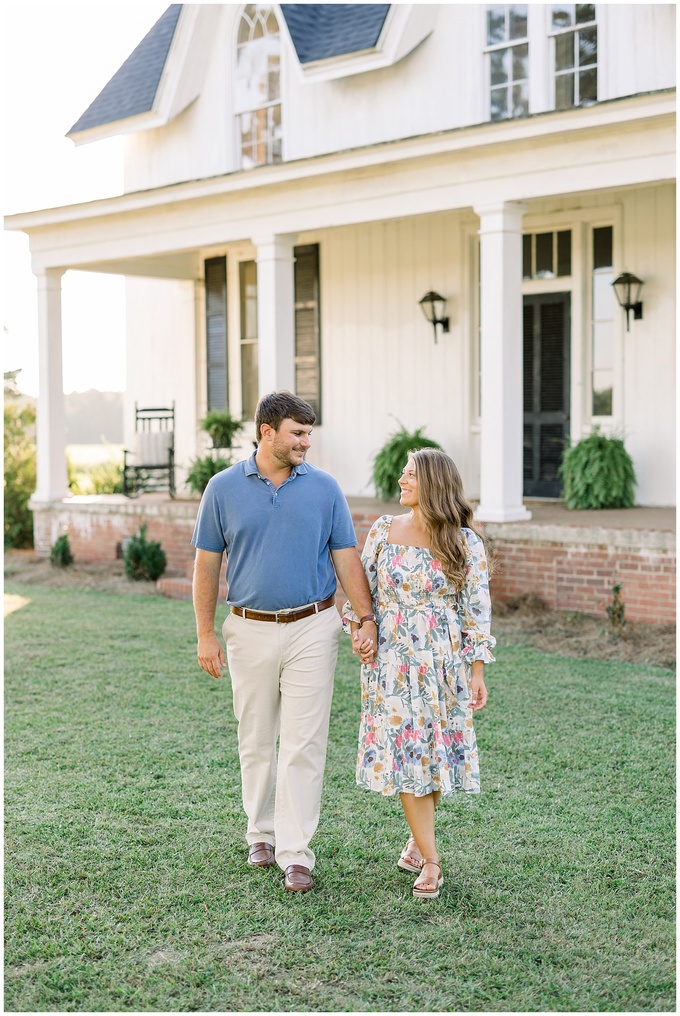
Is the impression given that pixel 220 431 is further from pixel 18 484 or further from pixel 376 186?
pixel 376 186

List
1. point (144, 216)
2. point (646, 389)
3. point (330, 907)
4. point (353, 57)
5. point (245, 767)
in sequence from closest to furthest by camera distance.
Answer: point (330, 907), point (245, 767), point (646, 389), point (353, 57), point (144, 216)

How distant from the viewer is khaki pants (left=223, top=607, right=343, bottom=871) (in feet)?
13.6

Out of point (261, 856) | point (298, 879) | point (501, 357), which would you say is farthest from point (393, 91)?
point (298, 879)

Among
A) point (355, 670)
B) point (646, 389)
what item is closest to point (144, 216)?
point (646, 389)

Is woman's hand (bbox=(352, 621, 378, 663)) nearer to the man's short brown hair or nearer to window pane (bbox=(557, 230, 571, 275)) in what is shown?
the man's short brown hair

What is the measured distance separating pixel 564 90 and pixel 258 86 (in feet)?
13.5

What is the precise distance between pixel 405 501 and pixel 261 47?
34.3ft

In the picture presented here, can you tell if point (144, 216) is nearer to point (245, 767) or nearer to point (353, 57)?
point (353, 57)

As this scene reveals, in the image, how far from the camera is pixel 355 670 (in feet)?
25.4

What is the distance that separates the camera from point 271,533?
4172mm

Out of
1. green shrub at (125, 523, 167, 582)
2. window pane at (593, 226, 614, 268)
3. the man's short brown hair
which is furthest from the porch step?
the man's short brown hair

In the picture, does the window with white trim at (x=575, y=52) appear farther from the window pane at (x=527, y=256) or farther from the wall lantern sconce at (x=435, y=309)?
the wall lantern sconce at (x=435, y=309)

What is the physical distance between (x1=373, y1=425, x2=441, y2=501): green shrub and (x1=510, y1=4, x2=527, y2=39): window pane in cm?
397

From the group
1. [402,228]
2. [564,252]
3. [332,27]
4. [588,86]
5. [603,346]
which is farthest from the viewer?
[402,228]
